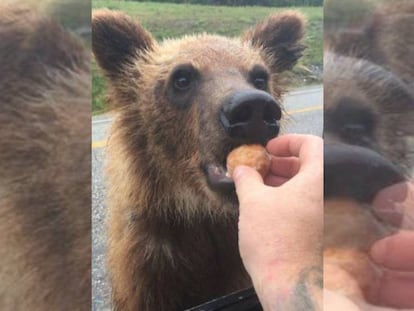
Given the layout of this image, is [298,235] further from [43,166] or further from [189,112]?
[43,166]

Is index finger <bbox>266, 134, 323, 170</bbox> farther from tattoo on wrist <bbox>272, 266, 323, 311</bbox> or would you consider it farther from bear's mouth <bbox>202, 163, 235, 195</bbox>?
tattoo on wrist <bbox>272, 266, 323, 311</bbox>

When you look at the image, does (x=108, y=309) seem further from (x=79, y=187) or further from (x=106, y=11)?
(x=106, y=11)

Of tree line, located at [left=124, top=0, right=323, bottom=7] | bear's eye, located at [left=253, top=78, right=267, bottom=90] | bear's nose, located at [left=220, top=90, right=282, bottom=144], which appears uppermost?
tree line, located at [left=124, top=0, right=323, bottom=7]

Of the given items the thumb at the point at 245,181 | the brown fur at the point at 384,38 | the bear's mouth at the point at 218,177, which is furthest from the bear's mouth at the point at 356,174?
the bear's mouth at the point at 218,177

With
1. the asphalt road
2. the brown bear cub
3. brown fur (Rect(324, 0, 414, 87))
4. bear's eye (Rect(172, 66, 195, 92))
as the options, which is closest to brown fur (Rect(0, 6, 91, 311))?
the asphalt road

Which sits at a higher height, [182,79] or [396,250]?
[182,79]

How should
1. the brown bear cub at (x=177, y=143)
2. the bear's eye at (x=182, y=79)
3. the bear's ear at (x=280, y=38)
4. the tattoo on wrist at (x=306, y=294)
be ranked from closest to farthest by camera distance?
1. the tattoo on wrist at (x=306, y=294)
2. the brown bear cub at (x=177, y=143)
3. the bear's eye at (x=182, y=79)
4. the bear's ear at (x=280, y=38)

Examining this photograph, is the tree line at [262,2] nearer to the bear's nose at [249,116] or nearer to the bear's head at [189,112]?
the bear's head at [189,112]

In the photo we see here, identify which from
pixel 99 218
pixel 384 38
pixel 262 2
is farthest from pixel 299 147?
pixel 99 218

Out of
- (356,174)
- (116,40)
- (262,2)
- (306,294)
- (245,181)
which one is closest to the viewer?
(356,174)
